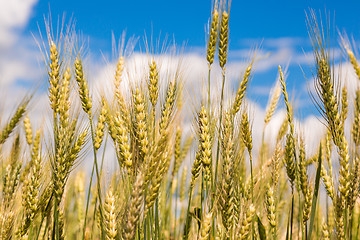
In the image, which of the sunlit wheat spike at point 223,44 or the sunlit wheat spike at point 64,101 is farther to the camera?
the sunlit wheat spike at point 223,44

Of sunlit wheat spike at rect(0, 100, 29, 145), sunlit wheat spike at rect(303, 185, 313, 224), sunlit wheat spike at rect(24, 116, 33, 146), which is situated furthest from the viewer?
sunlit wheat spike at rect(24, 116, 33, 146)

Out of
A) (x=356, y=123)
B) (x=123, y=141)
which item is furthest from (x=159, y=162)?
(x=356, y=123)

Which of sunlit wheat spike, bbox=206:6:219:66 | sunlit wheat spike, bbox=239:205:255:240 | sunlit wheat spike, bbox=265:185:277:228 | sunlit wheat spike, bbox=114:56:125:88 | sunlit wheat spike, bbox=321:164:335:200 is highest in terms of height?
sunlit wheat spike, bbox=206:6:219:66

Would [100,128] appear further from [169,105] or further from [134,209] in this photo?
[134,209]

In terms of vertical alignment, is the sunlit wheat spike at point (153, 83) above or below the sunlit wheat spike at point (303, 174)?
above

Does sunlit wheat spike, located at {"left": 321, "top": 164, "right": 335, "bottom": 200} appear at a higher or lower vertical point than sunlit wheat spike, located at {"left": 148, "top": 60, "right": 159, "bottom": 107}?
lower

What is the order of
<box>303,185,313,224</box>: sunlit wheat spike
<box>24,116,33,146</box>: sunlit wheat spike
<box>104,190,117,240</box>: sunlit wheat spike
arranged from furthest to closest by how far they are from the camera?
<box>24,116,33,146</box>: sunlit wheat spike < <box>303,185,313,224</box>: sunlit wheat spike < <box>104,190,117,240</box>: sunlit wheat spike

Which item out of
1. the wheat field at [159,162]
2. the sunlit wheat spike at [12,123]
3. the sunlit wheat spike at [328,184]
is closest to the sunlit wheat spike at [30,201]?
the wheat field at [159,162]

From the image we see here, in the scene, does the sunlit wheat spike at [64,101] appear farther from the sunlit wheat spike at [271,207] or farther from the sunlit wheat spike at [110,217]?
the sunlit wheat spike at [271,207]

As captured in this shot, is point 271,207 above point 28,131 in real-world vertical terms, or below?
below

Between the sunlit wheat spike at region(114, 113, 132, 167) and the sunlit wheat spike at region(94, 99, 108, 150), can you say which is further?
the sunlit wheat spike at region(94, 99, 108, 150)

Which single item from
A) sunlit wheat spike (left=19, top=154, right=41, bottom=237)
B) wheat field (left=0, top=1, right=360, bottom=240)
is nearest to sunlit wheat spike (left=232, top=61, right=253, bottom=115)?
wheat field (left=0, top=1, right=360, bottom=240)

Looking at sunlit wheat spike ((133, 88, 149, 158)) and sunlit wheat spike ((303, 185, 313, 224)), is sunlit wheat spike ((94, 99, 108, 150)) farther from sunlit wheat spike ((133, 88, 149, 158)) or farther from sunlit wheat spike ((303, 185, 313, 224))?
sunlit wheat spike ((303, 185, 313, 224))

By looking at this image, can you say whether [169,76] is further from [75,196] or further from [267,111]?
[75,196]
